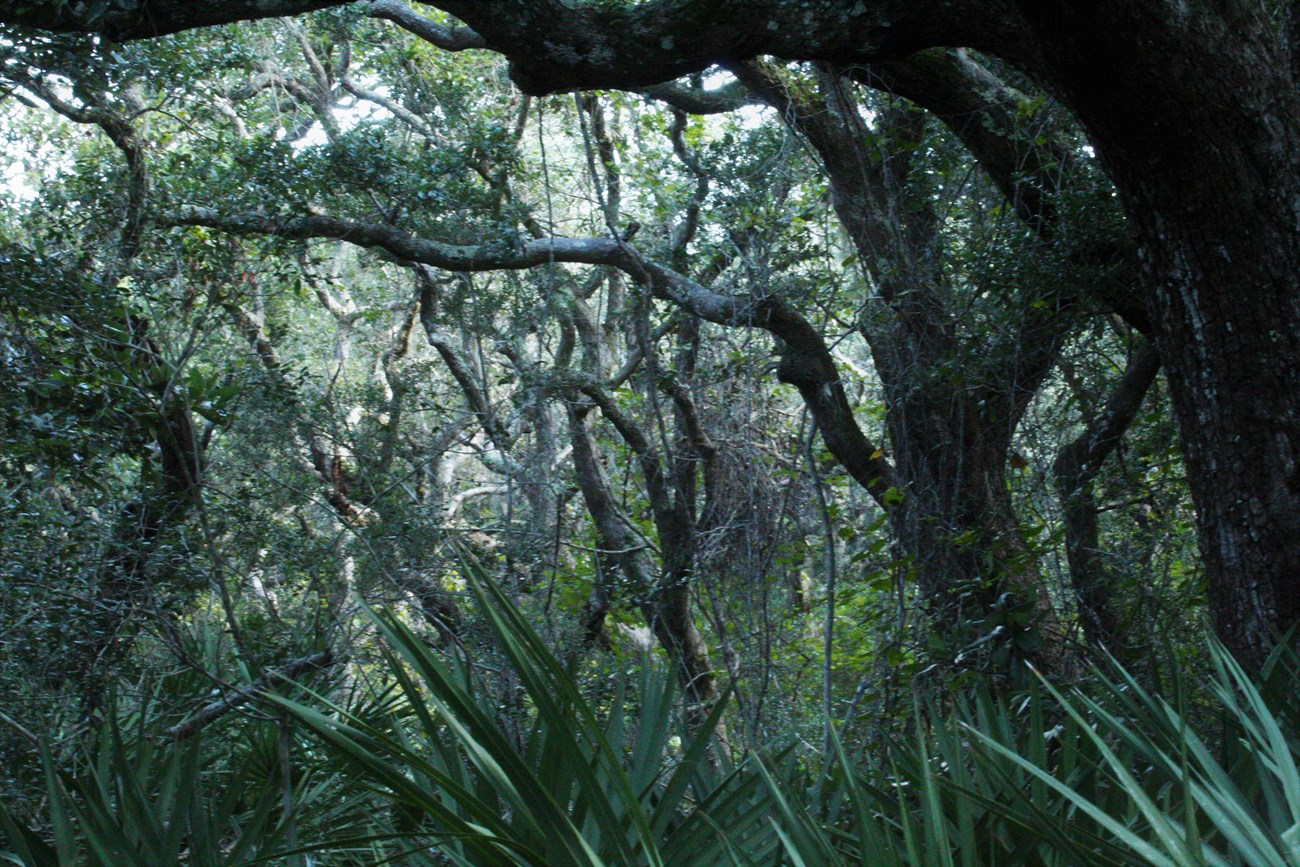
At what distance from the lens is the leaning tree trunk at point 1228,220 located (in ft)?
10.9

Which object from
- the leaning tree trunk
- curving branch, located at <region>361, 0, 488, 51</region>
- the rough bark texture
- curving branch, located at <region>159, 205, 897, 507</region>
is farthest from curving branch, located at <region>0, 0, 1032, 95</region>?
curving branch, located at <region>361, 0, 488, 51</region>

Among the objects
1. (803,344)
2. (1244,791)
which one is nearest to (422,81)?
(803,344)

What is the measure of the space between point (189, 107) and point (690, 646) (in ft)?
14.8

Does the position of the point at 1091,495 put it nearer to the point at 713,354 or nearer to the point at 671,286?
the point at 713,354

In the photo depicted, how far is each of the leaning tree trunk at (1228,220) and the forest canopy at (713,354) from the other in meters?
0.01

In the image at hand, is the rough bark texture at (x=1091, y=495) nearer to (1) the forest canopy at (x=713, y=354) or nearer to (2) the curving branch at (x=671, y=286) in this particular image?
(1) the forest canopy at (x=713, y=354)

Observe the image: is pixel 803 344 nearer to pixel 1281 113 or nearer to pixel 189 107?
pixel 1281 113

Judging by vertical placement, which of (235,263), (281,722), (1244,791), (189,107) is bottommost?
(1244,791)

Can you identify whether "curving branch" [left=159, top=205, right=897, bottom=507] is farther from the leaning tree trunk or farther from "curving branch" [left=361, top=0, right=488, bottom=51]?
the leaning tree trunk

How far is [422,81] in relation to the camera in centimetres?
802

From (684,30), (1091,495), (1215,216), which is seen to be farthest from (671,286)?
(1215,216)

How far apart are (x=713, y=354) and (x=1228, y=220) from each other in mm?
3657

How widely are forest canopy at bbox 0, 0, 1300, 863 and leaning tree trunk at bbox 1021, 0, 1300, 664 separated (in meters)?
0.01

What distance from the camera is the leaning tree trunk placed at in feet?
10.9
